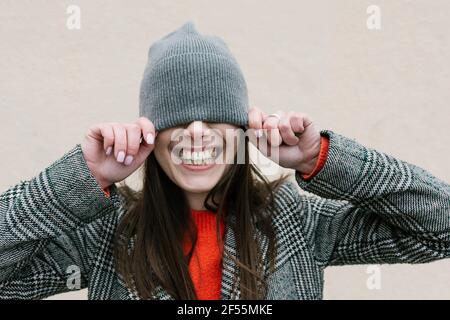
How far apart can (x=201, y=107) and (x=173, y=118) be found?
0.19 feet

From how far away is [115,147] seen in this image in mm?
1021

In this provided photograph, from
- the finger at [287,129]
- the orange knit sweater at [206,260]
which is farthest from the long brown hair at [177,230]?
the finger at [287,129]

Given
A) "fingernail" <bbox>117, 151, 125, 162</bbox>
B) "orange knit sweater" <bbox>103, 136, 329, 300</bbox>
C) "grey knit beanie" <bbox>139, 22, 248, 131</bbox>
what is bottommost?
"orange knit sweater" <bbox>103, 136, 329, 300</bbox>

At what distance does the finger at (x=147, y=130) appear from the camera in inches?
40.6

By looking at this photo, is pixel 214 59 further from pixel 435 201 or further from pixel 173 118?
pixel 435 201

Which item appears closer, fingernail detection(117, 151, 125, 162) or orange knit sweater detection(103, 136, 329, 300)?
fingernail detection(117, 151, 125, 162)

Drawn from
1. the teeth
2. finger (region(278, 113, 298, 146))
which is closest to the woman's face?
the teeth

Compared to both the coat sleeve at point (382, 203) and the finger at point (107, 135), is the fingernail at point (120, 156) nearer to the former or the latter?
the finger at point (107, 135)

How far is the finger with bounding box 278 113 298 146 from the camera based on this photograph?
3.47 feet

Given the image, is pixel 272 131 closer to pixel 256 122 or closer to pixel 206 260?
pixel 256 122

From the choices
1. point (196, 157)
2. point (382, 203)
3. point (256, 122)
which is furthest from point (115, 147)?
point (382, 203)

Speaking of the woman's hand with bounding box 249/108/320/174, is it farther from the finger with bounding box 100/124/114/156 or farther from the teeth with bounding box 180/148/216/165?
the finger with bounding box 100/124/114/156

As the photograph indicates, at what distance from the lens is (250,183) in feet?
3.99

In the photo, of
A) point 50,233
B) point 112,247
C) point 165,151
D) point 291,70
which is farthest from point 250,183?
point 291,70
